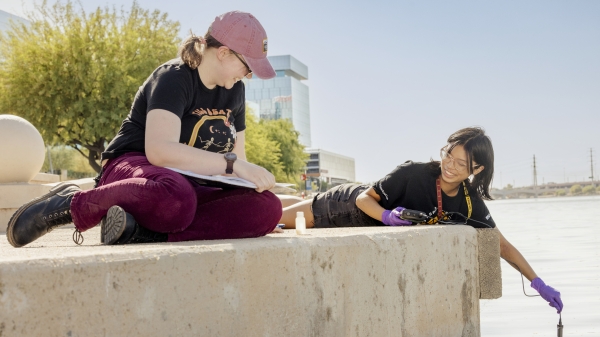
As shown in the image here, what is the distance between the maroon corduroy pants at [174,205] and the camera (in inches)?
116

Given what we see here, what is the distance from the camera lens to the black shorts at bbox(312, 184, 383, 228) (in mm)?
5281

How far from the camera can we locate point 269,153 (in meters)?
51.8

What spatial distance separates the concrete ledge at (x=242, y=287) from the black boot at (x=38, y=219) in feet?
0.69

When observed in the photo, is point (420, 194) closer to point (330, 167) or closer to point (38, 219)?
point (38, 219)

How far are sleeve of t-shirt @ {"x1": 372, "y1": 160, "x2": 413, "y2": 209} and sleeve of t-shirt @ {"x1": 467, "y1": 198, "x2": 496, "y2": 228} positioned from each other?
0.48 meters

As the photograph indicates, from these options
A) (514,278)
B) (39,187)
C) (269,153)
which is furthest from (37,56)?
(269,153)

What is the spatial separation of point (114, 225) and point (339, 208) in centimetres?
274

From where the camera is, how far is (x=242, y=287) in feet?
8.34

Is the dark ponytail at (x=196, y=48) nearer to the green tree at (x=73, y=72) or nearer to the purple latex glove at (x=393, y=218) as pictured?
the purple latex glove at (x=393, y=218)

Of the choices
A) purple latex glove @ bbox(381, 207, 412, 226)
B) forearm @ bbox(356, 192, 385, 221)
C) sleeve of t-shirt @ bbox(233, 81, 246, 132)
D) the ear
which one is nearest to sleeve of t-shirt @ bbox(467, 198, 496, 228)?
purple latex glove @ bbox(381, 207, 412, 226)

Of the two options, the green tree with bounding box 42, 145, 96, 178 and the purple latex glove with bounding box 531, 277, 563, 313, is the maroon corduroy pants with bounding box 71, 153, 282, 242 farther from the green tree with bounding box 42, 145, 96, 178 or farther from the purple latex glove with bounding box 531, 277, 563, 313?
the green tree with bounding box 42, 145, 96, 178

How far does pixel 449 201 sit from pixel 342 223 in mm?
920

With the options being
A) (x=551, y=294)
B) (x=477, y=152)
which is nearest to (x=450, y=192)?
(x=477, y=152)

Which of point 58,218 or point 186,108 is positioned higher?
point 186,108
